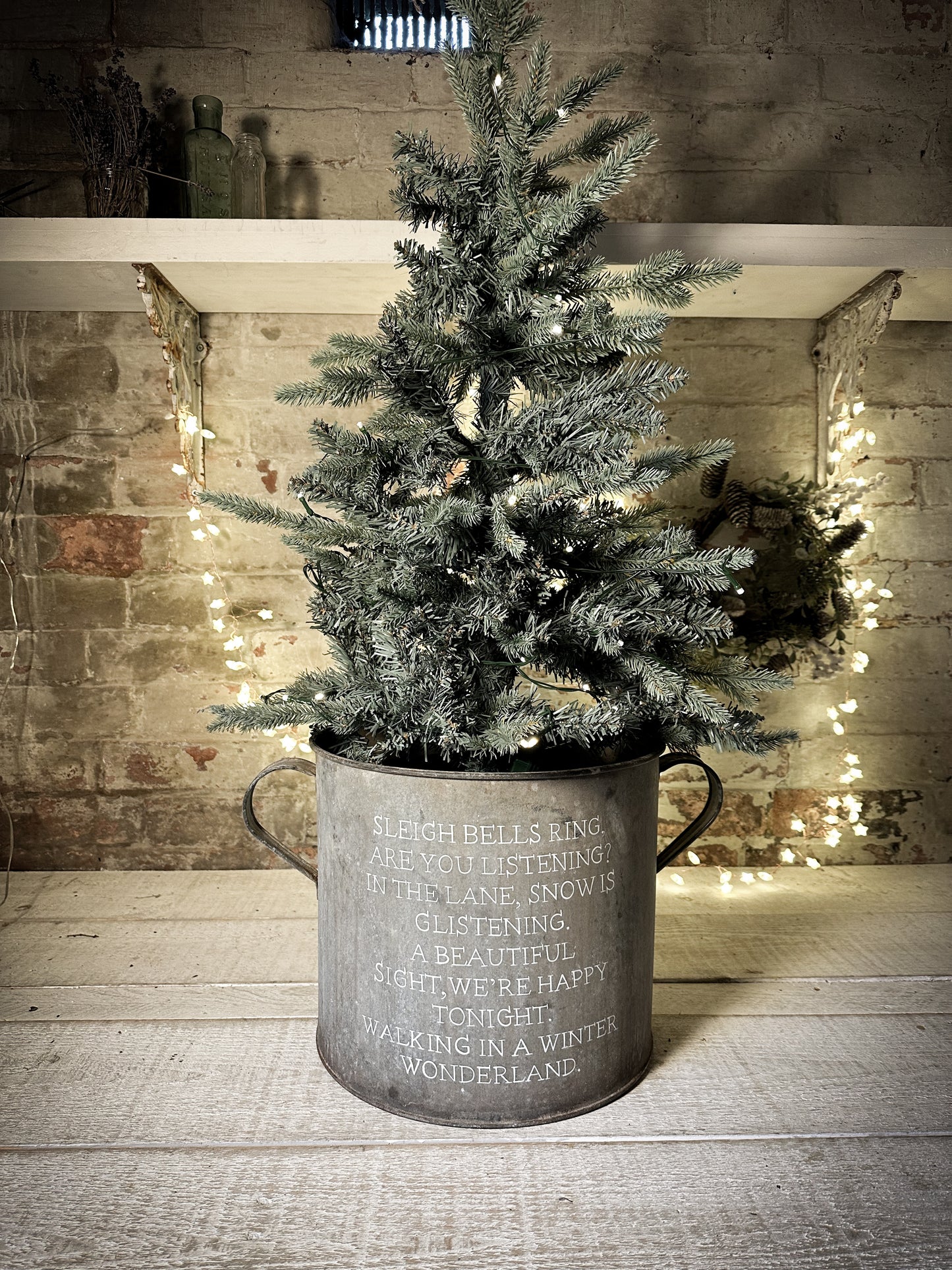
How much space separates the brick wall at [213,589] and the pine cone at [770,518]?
23cm

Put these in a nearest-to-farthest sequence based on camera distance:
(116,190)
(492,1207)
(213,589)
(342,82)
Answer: (492,1207), (116,190), (342,82), (213,589)

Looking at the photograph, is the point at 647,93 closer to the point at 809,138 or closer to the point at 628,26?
the point at 628,26

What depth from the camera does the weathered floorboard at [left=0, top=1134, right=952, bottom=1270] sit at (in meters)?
0.97

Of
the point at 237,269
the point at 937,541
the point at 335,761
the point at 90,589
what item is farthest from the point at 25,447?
the point at 937,541

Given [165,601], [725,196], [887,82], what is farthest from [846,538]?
[165,601]

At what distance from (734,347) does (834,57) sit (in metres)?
0.77

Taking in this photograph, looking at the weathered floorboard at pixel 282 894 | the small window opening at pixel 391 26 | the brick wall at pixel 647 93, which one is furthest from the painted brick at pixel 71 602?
the small window opening at pixel 391 26

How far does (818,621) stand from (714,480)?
1.46 feet

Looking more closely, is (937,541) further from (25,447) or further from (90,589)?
(25,447)

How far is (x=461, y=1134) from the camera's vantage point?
120 centimetres

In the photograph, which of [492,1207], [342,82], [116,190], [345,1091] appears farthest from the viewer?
[342,82]

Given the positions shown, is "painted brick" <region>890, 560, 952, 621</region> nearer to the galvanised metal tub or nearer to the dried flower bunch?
the galvanised metal tub

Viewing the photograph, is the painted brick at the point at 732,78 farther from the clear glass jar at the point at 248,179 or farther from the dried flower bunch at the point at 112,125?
the dried flower bunch at the point at 112,125

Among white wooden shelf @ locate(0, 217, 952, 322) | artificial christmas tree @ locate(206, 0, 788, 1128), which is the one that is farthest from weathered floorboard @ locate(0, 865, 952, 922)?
white wooden shelf @ locate(0, 217, 952, 322)
